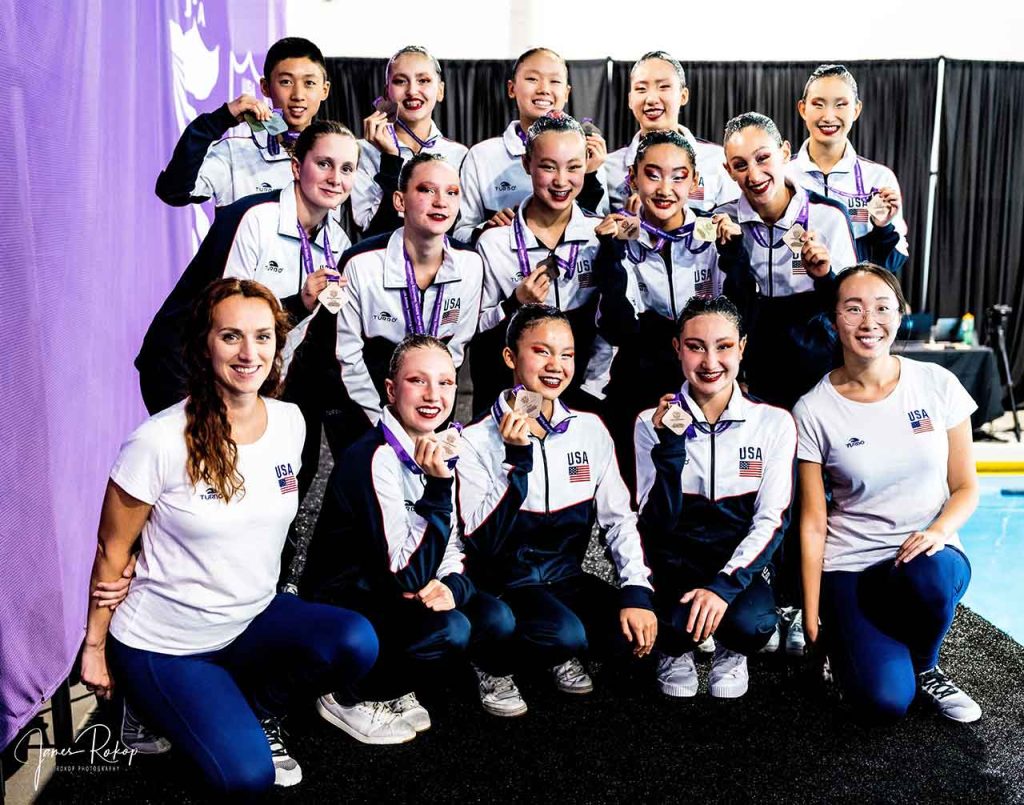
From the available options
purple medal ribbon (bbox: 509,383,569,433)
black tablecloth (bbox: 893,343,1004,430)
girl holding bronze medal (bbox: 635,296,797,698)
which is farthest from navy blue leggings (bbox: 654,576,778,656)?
black tablecloth (bbox: 893,343,1004,430)

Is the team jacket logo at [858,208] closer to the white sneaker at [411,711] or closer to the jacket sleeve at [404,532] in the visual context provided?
the jacket sleeve at [404,532]

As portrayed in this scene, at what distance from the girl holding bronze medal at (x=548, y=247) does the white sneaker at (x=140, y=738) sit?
151 cm

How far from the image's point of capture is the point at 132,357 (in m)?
3.66

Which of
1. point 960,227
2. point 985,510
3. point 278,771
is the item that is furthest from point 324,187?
point 960,227

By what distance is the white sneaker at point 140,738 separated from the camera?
262 centimetres

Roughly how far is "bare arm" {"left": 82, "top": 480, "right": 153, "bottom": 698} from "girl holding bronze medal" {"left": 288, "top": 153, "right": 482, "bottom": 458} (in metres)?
1.00

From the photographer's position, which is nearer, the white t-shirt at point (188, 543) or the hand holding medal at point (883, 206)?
the white t-shirt at point (188, 543)

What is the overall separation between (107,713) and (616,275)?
194 centimetres

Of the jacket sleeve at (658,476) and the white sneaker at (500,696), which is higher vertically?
the jacket sleeve at (658,476)

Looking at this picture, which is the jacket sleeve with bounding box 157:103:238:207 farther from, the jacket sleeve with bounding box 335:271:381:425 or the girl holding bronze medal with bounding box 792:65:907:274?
the girl holding bronze medal with bounding box 792:65:907:274

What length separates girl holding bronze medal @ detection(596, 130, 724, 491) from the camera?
319cm

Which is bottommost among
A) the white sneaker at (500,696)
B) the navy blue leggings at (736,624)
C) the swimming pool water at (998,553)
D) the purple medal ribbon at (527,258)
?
the swimming pool water at (998,553)

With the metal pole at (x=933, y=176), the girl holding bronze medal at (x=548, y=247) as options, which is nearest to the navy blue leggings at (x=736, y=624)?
the girl holding bronze medal at (x=548, y=247)

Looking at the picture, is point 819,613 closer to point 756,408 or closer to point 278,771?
point 756,408
